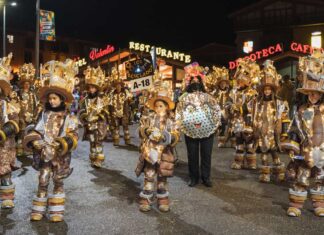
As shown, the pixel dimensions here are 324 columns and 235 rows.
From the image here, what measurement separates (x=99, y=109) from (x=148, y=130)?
3.51 m

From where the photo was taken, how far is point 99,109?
368 inches

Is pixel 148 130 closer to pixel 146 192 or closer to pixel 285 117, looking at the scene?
pixel 146 192

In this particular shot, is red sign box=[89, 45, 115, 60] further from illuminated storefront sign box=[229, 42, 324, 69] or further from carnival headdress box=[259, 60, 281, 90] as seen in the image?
carnival headdress box=[259, 60, 281, 90]

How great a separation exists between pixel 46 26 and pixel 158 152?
1560cm

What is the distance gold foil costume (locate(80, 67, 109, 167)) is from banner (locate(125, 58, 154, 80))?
843 mm

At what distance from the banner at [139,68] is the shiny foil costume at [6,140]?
3.21 meters

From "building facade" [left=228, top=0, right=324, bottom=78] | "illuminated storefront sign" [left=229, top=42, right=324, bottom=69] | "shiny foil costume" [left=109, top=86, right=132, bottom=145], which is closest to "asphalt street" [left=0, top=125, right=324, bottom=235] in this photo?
"shiny foil costume" [left=109, top=86, right=132, bottom=145]

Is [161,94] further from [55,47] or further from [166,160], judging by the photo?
[55,47]

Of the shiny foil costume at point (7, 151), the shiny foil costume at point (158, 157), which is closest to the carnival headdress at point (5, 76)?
the shiny foil costume at point (7, 151)

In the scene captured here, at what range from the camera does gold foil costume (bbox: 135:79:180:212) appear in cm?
605

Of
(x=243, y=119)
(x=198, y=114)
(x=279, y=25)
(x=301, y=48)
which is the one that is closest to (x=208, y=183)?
(x=198, y=114)

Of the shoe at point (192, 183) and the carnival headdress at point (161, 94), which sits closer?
the carnival headdress at point (161, 94)

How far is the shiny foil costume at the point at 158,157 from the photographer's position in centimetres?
605

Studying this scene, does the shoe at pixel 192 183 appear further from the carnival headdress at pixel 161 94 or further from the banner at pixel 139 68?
the banner at pixel 139 68
